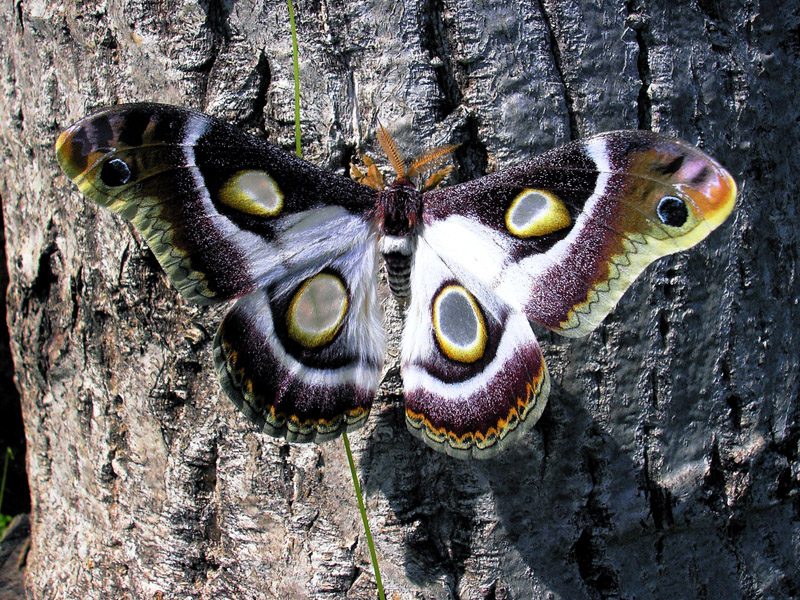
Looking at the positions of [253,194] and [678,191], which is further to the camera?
[253,194]

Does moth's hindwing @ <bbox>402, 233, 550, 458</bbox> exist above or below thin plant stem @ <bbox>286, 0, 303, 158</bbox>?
below

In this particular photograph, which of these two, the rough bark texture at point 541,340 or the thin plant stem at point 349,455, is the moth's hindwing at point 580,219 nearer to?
the rough bark texture at point 541,340

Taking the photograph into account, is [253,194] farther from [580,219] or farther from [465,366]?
[580,219]

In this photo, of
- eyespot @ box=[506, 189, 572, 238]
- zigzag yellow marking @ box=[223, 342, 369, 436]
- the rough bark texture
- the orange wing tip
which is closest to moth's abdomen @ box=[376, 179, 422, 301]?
the rough bark texture

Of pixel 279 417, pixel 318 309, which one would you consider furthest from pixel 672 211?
pixel 279 417

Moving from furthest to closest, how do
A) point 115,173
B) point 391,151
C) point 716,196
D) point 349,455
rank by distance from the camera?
point 349,455 → point 391,151 → point 115,173 → point 716,196

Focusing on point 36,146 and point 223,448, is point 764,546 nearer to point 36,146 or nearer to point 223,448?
point 223,448

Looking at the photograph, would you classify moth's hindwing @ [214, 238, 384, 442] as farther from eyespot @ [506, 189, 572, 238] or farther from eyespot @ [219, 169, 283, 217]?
eyespot @ [506, 189, 572, 238]

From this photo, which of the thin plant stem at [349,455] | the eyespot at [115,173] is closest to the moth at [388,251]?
the eyespot at [115,173]
